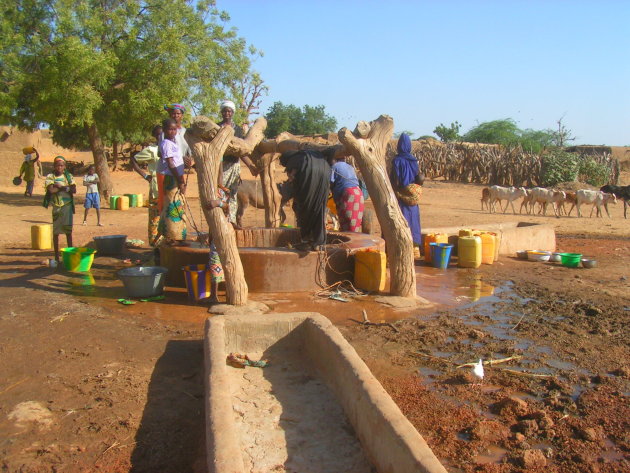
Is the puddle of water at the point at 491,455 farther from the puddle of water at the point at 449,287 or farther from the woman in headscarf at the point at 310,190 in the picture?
the woman in headscarf at the point at 310,190

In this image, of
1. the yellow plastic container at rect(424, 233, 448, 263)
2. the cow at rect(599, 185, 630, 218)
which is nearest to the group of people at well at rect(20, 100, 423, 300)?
the yellow plastic container at rect(424, 233, 448, 263)

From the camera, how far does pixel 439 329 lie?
208 inches

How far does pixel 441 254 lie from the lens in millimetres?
8211

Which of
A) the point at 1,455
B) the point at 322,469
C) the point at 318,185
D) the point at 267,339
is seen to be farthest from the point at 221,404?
the point at 318,185

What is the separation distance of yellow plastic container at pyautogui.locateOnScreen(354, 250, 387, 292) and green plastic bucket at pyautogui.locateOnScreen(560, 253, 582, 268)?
352 cm

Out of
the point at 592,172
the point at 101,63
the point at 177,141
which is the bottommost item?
the point at 177,141

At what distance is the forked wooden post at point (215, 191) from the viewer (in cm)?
568

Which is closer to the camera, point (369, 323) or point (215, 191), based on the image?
point (369, 323)

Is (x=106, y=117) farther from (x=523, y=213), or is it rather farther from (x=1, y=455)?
(x=1, y=455)

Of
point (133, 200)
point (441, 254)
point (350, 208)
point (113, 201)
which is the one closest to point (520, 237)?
point (441, 254)

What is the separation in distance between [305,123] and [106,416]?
41.4 m

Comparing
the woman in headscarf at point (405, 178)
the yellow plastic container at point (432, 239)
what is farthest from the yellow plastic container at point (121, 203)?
the woman in headscarf at point (405, 178)

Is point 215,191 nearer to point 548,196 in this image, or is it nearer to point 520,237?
point 520,237

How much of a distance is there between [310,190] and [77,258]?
3189 mm
